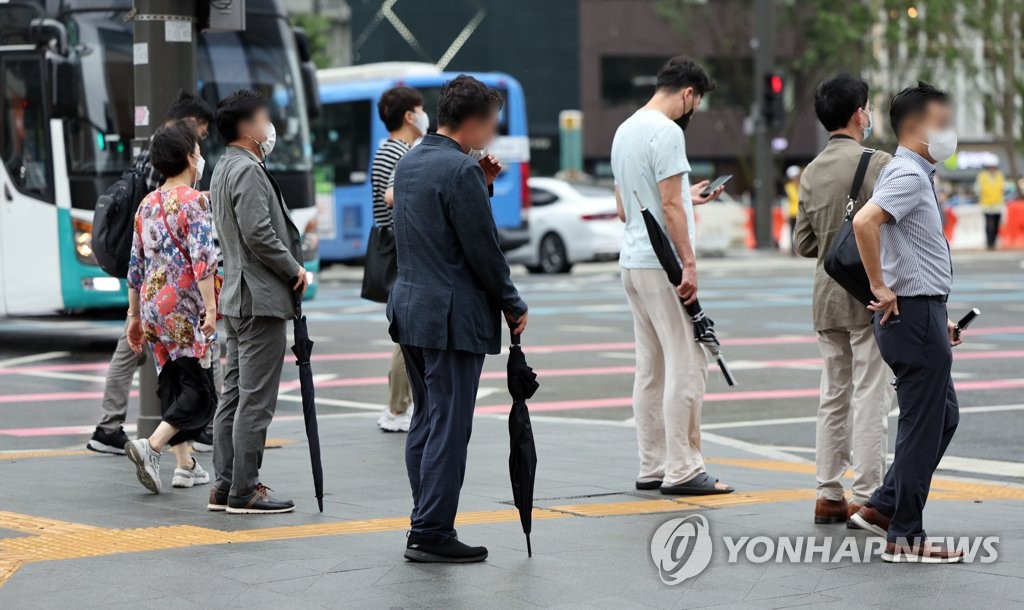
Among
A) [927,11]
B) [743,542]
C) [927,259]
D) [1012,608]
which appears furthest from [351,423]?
[927,11]

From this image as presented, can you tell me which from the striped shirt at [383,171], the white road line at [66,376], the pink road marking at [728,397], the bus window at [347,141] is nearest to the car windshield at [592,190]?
the bus window at [347,141]

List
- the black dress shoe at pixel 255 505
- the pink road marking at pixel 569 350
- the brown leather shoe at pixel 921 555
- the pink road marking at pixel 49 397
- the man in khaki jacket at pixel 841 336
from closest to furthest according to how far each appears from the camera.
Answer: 1. the brown leather shoe at pixel 921 555
2. the man in khaki jacket at pixel 841 336
3. the black dress shoe at pixel 255 505
4. the pink road marking at pixel 49 397
5. the pink road marking at pixel 569 350

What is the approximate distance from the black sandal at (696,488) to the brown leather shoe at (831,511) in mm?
863

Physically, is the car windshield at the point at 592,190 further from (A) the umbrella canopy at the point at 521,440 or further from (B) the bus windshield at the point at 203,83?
(A) the umbrella canopy at the point at 521,440

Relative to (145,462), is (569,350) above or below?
below

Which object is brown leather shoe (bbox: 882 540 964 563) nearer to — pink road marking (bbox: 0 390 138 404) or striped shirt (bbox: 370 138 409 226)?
striped shirt (bbox: 370 138 409 226)

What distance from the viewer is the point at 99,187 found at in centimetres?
1530

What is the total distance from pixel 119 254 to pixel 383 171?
163cm

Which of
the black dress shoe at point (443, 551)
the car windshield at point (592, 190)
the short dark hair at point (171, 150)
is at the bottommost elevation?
the car windshield at point (592, 190)

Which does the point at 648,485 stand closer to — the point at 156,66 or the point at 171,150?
the point at 171,150

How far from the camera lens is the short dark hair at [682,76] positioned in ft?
25.5

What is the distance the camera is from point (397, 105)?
9.64m

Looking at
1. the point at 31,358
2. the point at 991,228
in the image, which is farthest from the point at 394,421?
the point at 991,228

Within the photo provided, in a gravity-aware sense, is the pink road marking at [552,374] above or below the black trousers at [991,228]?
above
